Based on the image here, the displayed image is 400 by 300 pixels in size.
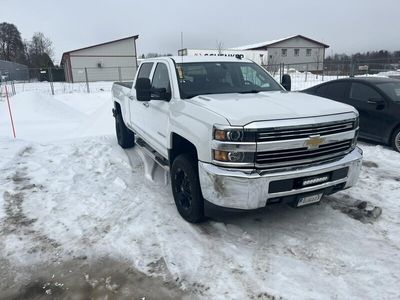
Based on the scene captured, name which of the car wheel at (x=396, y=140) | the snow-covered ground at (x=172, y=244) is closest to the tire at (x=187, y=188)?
the snow-covered ground at (x=172, y=244)

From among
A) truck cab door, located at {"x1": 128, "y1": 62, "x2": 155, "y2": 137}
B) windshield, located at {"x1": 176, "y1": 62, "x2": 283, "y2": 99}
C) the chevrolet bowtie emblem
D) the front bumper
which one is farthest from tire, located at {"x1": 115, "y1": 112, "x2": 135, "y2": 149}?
the chevrolet bowtie emblem

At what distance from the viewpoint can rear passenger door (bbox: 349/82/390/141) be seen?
294 inches

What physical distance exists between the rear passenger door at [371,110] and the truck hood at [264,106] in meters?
3.87

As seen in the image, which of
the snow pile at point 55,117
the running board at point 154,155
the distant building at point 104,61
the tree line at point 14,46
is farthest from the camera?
the tree line at point 14,46

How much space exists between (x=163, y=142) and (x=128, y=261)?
71.2 inches

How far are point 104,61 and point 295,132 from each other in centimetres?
3989

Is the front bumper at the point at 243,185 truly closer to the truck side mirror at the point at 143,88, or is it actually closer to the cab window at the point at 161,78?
the truck side mirror at the point at 143,88

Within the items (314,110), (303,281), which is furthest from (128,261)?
(314,110)

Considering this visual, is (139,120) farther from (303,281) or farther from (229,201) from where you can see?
(303,281)

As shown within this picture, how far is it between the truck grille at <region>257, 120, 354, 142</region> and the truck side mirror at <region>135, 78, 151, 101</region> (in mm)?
1856

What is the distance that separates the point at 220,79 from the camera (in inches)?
195

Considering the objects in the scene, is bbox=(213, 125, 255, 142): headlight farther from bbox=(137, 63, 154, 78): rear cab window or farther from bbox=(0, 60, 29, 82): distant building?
bbox=(0, 60, 29, 82): distant building

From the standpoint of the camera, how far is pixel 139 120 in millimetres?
6039

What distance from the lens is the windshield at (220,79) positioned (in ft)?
15.4
